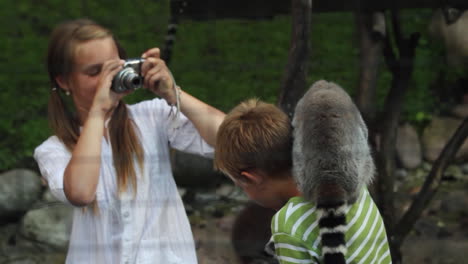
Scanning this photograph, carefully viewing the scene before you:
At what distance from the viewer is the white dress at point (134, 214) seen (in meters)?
1.98

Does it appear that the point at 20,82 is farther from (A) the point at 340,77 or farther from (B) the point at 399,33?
(B) the point at 399,33

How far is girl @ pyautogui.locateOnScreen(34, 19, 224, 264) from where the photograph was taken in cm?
197

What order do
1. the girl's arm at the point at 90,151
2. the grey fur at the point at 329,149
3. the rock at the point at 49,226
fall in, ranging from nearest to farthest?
the grey fur at the point at 329,149, the girl's arm at the point at 90,151, the rock at the point at 49,226

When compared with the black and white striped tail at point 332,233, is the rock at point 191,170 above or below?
below

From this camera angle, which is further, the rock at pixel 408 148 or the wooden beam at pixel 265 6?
the rock at pixel 408 148

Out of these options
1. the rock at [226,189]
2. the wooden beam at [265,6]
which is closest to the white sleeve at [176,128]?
the wooden beam at [265,6]

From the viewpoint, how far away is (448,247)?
363 cm

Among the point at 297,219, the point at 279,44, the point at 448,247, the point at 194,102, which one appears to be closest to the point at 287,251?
the point at 297,219

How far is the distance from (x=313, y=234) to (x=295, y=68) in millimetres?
944

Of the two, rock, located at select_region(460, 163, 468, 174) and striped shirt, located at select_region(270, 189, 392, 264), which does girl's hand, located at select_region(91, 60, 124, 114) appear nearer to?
striped shirt, located at select_region(270, 189, 392, 264)

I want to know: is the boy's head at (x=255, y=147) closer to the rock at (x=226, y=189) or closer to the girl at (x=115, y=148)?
the girl at (x=115, y=148)

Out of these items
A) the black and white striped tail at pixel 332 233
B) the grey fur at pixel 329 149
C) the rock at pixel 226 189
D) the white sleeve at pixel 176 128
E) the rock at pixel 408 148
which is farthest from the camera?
the rock at pixel 408 148

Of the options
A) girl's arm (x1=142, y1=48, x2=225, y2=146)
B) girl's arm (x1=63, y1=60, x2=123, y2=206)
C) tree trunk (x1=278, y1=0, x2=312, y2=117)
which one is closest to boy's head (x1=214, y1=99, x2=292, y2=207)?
girl's arm (x1=142, y1=48, x2=225, y2=146)

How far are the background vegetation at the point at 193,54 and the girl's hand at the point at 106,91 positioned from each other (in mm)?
2171
